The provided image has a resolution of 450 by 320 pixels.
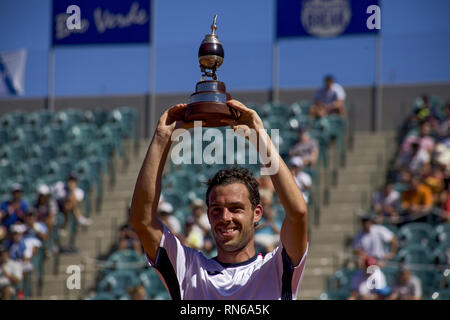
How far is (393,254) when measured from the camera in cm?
938

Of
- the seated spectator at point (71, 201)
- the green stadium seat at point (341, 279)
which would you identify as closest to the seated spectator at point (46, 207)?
the seated spectator at point (71, 201)

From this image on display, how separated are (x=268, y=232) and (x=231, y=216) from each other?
5.87 meters

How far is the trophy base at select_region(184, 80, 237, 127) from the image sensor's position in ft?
11.1

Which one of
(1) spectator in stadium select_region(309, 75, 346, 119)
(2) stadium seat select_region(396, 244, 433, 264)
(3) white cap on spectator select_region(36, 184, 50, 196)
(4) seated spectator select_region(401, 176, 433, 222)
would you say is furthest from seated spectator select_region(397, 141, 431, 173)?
(3) white cap on spectator select_region(36, 184, 50, 196)

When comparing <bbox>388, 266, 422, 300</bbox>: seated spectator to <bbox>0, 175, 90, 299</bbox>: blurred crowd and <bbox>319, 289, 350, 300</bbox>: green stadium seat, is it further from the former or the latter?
<bbox>0, 175, 90, 299</bbox>: blurred crowd

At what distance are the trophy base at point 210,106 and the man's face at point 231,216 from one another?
31 cm

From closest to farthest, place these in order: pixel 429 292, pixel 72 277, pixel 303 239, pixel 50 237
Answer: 1. pixel 303 239
2. pixel 429 292
3. pixel 72 277
4. pixel 50 237

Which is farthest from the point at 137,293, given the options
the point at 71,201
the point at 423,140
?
the point at 423,140

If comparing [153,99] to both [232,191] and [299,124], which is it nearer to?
[299,124]

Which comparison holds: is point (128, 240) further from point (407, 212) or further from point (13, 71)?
point (13, 71)

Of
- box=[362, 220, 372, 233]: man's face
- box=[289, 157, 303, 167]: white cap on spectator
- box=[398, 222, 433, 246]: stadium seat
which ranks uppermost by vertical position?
box=[289, 157, 303, 167]: white cap on spectator

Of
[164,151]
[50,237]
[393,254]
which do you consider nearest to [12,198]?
[50,237]

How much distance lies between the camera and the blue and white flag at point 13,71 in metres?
16.5

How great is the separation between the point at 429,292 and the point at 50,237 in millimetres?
5620
